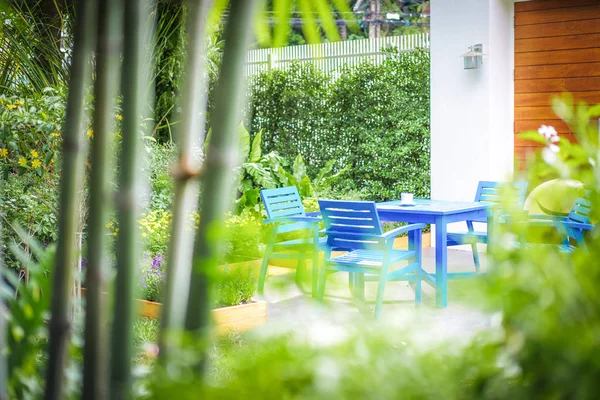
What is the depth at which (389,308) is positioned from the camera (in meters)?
5.06

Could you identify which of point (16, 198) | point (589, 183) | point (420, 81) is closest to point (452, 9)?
point (420, 81)

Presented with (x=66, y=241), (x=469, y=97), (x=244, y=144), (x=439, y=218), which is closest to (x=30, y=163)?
(x=439, y=218)

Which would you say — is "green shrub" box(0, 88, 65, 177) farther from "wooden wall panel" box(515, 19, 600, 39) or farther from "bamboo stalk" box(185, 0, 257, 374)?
"wooden wall panel" box(515, 19, 600, 39)

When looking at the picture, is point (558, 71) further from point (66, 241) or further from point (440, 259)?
point (66, 241)

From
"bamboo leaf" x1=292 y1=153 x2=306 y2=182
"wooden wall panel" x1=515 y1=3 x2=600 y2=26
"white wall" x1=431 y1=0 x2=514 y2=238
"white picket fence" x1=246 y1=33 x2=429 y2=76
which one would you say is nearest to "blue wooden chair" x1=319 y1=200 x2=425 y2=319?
"white wall" x1=431 y1=0 x2=514 y2=238

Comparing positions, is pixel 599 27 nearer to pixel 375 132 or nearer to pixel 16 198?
pixel 375 132

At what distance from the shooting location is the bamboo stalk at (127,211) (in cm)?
94

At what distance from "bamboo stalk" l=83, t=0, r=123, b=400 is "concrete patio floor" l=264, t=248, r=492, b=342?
0.23 metres

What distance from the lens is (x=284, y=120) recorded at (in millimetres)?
9922

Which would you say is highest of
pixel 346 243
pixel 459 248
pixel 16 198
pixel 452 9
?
pixel 452 9

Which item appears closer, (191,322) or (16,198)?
(191,322)

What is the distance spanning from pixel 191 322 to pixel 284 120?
9.09 meters

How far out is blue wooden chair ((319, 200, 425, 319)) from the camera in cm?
457

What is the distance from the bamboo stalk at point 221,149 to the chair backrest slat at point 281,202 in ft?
15.3
